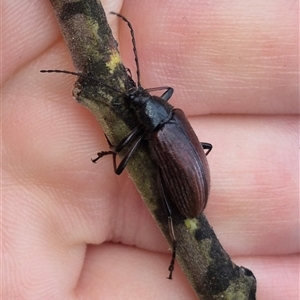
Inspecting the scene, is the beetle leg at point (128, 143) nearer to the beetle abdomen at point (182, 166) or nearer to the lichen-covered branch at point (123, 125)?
the lichen-covered branch at point (123, 125)

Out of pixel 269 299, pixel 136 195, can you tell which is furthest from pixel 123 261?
pixel 269 299

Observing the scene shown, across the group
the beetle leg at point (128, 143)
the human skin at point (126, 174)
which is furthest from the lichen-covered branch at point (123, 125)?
the human skin at point (126, 174)

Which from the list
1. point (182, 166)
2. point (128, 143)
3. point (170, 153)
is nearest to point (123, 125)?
point (128, 143)

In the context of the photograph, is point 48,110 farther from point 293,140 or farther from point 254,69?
point 293,140

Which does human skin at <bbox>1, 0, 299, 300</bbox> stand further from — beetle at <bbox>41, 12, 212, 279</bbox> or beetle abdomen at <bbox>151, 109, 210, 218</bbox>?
beetle abdomen at <bbox>151, 109, 210, 218</bbox>

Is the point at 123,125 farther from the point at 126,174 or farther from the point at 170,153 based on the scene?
the point at 126,174

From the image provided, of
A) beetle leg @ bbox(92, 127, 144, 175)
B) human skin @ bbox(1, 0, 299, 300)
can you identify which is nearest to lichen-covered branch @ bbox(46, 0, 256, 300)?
beetle leg @ bbox(92, 127, 144, 175)
